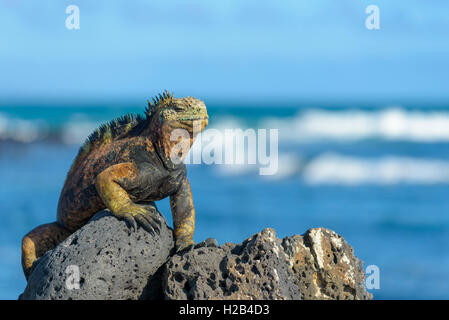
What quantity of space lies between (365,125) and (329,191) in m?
16.4

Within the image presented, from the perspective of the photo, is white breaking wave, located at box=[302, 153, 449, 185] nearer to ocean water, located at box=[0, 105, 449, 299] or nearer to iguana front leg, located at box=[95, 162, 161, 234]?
ocean water, located at box=[0, 105, 449, 299]

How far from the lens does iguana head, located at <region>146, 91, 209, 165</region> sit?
5008mm

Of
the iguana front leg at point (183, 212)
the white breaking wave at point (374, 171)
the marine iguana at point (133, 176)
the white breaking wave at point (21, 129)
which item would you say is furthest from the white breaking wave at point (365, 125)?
the marine iguana at point (133, 176)

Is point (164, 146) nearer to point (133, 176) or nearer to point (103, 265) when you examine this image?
point (133, 176)

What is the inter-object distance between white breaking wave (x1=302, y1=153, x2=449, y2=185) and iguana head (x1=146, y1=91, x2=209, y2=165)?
16.5 meters

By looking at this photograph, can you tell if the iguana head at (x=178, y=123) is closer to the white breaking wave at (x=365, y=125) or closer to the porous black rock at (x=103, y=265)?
the porous black rock at (x=103, y=265)

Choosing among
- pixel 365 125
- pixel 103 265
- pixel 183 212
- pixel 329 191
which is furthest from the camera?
pixel 365 125

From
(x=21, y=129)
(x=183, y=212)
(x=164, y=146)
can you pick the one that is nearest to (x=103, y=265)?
(x=183, y=212)

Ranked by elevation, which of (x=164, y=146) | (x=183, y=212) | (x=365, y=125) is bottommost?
(x=183, y=212)

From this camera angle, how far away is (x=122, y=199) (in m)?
4.95

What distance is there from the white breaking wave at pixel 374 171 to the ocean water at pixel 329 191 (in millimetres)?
37

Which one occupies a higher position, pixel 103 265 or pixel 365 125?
pixel 365 125

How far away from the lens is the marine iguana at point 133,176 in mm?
4984
